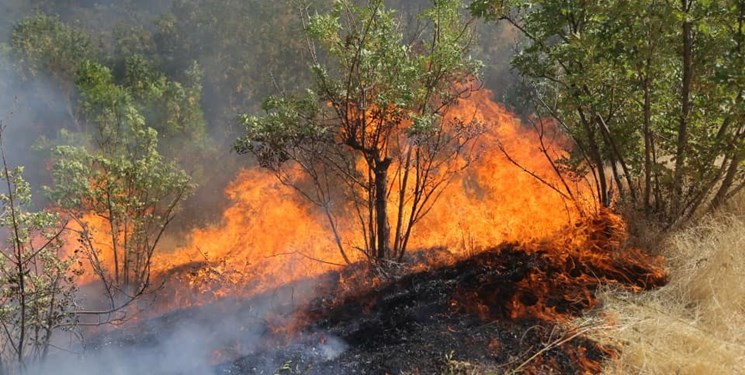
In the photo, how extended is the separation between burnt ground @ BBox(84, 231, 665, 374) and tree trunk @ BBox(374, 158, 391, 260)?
63 centimetres

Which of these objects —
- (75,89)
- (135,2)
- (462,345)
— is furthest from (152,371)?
(135,2)

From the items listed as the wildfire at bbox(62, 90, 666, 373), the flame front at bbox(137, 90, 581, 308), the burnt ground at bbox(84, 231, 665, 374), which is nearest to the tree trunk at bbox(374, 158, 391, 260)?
the wildfire at bbox(62, 90, 666, 373)

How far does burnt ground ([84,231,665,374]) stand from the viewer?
5.76 m

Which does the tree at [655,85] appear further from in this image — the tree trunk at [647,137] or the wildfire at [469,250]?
the wildfire at [469,250]

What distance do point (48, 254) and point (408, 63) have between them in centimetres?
576

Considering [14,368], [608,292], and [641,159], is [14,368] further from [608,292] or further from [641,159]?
[641,159]

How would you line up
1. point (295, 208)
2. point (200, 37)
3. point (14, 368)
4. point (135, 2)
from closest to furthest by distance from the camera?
point (14, 368), point (295, 208), point (200, 37), point (135, 2)

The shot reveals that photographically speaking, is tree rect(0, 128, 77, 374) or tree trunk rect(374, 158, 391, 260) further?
tree trunk rect(374, 158, 391, 260)

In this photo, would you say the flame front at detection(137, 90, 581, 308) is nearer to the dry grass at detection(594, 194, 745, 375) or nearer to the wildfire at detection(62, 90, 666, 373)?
the wildfire at detection(62, 90, 666, 373)

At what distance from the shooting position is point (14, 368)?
591 centimetres

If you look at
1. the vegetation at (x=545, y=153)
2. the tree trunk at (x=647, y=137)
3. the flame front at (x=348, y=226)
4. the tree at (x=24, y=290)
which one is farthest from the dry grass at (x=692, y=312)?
the tree at (x=24, y=290)

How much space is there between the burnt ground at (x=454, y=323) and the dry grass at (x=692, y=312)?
0.26 meters

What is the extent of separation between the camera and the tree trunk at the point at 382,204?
9.50 metres

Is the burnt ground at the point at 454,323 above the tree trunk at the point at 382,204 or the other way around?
the other way around
